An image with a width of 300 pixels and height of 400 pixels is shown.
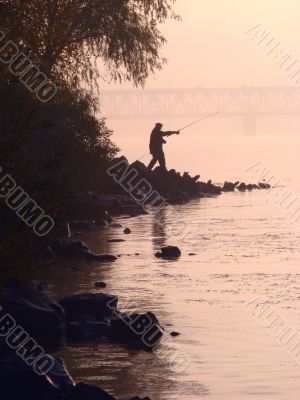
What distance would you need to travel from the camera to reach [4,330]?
17453 millimetres

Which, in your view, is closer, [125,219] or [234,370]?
[234,370]

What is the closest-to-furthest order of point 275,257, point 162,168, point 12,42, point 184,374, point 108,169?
point 184,374, point 12,42, point 275,257, point 108,169, point 162,168

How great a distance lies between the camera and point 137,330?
59.9ft

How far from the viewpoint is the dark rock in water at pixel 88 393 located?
45.1 feet

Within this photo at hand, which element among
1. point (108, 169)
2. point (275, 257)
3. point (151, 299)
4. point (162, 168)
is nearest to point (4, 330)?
point (151, 299)

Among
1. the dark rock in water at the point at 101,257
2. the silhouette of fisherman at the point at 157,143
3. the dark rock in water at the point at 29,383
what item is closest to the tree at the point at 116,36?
the silhouette of fisherman at the point at 157,143

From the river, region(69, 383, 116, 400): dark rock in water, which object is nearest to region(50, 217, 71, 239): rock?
the river

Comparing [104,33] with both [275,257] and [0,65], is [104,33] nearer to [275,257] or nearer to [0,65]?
[275,257]

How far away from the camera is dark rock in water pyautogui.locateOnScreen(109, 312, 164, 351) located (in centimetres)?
1798

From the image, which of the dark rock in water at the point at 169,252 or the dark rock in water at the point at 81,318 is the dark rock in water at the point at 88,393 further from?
the dark rock in water at the point at 169,252

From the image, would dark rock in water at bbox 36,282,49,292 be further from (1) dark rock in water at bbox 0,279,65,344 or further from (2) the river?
(1) dark rock in water at bbox 0,279,65,344

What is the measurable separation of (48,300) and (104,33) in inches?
1112

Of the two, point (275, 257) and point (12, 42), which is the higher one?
point (12, 42)

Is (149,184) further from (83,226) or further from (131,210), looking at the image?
(83,226)
